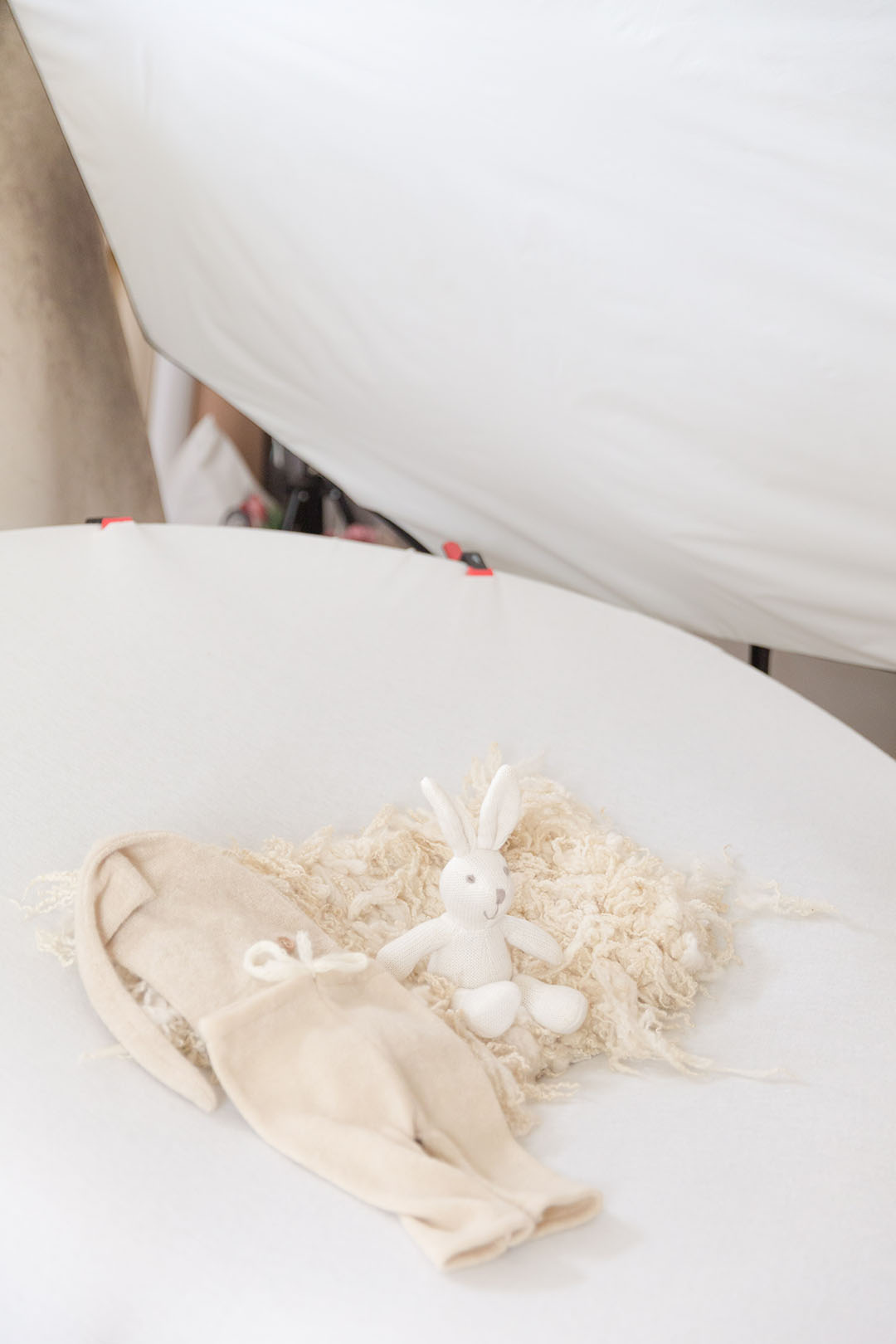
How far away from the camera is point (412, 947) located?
2.61ft

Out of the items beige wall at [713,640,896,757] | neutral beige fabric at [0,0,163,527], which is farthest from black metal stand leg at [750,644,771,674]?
neutral beige fabric at [0,0,163,527]

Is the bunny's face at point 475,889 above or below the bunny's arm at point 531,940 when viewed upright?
above

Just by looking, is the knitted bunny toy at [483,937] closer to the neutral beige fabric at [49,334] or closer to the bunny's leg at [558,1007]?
the bunny's leg at [558,1007]

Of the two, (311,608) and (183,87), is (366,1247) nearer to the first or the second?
(311,608)

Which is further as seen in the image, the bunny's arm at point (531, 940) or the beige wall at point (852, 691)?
the beige wall at point (852, 691)

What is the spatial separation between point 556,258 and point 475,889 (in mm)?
717

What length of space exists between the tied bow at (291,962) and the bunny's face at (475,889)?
9 centimetres

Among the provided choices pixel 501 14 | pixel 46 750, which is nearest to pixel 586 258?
pixel 501 14

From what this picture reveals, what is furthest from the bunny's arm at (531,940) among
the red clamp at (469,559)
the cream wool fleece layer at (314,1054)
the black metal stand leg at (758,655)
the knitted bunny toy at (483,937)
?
the black metal stand leg at (758,655)

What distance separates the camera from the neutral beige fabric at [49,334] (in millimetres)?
1460

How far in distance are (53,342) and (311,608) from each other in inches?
23.8

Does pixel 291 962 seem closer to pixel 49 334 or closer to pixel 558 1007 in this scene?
pixel 558 1007

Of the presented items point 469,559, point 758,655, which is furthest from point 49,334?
point 758,655

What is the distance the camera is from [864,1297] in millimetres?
614
